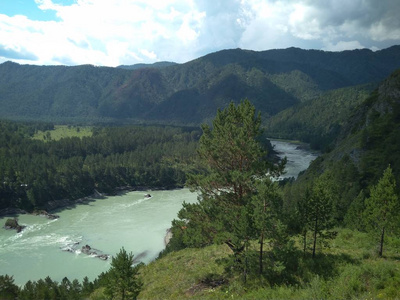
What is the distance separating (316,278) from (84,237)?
6026 centimetres

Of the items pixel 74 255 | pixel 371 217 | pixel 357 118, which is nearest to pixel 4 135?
pixel 74 255

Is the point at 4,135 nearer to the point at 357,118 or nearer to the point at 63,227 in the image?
the point at 63,227

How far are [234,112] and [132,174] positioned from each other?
9858 centimetres

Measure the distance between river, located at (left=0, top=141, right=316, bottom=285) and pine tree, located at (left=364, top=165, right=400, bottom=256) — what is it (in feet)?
139

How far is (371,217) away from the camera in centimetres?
2072

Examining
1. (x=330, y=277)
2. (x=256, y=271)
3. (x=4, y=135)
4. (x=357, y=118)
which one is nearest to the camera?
(x=330, y=277)

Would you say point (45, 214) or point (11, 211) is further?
point (11, 211)

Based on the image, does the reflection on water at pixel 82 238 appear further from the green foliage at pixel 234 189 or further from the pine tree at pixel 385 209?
the pine tree at pixel 385 209

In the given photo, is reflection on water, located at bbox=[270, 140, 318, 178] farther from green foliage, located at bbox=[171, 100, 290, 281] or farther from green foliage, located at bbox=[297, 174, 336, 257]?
green foliage, located at bbox=[171, 100, 290, 281]

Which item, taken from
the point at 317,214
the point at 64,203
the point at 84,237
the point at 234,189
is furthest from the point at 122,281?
the point at 64,203

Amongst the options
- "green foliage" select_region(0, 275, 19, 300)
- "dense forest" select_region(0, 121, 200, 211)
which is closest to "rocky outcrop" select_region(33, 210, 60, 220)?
"dense forest" select_region(0, 121, 200, 211)

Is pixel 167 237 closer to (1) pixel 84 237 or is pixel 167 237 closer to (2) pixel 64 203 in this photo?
(1) pixel 84 237

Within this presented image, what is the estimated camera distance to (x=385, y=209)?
66.1ft

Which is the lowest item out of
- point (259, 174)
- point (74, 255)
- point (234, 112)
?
point (74, 255)
